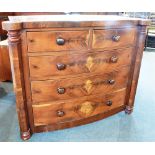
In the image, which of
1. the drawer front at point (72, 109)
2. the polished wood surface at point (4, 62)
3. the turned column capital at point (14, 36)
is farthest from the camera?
the polished wood surface at point (4, 62)

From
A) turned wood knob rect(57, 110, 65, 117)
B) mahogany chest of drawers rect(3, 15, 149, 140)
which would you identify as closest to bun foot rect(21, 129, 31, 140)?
mahogany chest of drawers rect(3, 15, 149, 140)

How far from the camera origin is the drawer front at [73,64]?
47.1 inches

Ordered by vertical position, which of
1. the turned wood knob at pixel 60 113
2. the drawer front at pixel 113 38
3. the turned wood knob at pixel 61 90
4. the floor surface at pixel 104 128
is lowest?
the floor surface at pixel 104 128

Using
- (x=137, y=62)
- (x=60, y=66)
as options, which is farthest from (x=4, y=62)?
(x=137, y=62)

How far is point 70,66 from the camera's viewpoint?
1.27 metres

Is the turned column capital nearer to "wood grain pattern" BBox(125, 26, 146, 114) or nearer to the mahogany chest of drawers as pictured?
the mahogany chest of drawers

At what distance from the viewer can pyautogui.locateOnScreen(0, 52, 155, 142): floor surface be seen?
1.45 m

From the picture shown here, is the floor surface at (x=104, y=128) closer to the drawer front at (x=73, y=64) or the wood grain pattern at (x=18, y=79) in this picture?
the wood grain pattern at (x=18, y=79)

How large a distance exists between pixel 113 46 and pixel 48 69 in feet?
1.71

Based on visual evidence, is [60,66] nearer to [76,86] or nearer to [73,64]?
[73,64]

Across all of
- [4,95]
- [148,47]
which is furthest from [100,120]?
[148,47]

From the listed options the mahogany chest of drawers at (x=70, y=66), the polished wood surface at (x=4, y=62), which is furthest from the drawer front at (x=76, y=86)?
the polished wood surface at (x=4, y=62)

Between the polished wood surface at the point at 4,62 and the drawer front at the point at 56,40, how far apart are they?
108 cm

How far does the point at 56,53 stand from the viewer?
1189 millimetres
